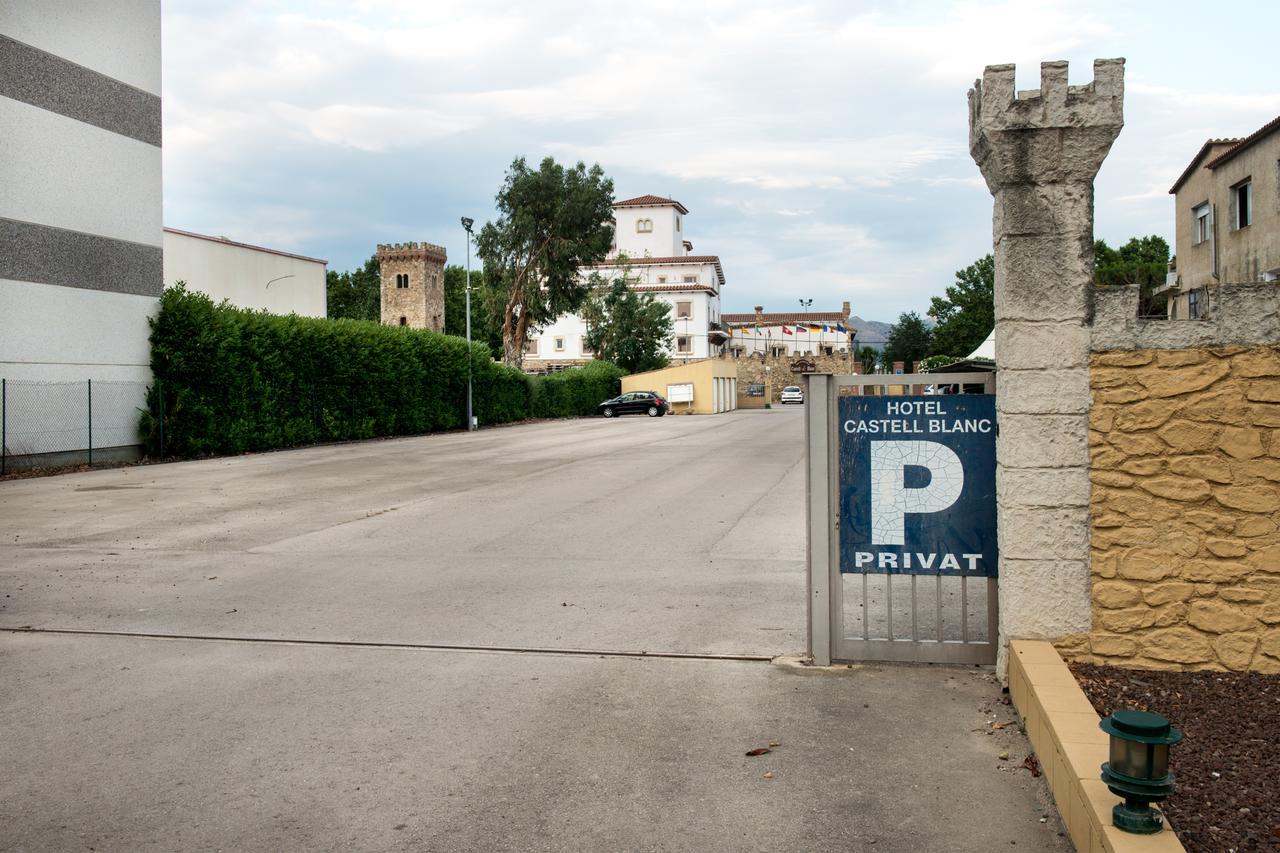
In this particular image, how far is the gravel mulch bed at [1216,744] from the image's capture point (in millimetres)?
3537

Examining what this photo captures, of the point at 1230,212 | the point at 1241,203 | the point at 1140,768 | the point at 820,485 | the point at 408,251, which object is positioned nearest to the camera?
the point at 1140,768

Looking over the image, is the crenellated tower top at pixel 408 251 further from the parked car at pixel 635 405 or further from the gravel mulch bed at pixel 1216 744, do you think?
the gravel mulch bed at pixel 1216 744

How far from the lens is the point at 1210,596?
17.3 feet

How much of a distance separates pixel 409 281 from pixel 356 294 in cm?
1721

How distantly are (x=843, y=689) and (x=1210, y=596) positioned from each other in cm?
188

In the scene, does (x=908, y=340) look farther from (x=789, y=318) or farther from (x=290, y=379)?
(x=290, y=379)

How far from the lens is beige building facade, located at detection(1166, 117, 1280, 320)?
29438 millimetres

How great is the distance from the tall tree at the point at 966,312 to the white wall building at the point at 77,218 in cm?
7541

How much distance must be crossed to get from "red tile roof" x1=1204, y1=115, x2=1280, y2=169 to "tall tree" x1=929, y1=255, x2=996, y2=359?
185 feet

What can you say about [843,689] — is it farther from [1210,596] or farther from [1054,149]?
[1054,149]

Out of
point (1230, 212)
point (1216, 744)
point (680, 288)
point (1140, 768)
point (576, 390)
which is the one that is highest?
point (680, 288)

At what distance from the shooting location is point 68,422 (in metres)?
22.5

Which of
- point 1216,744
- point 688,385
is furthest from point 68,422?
point 688,385

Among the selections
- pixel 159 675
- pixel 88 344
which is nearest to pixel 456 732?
pixel 159 675
